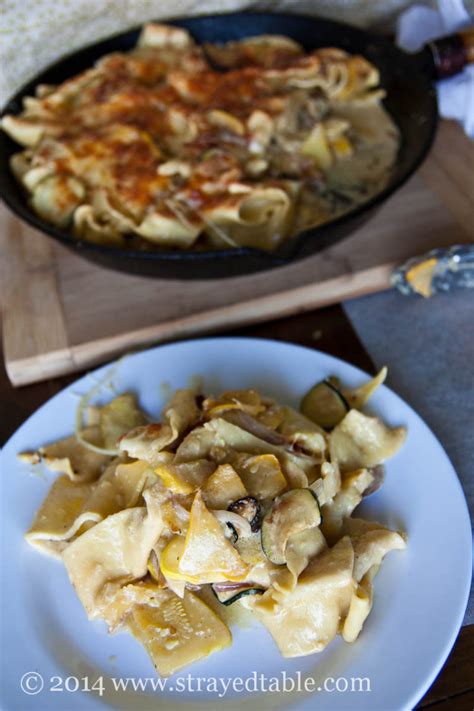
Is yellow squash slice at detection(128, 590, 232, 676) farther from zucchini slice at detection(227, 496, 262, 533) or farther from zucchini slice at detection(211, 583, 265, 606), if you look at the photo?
zucchini slice at detection(227, 496, 262, 533)

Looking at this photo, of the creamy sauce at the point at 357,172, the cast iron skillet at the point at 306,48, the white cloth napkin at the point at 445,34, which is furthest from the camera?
the white cloth napkin at the point at 445,34

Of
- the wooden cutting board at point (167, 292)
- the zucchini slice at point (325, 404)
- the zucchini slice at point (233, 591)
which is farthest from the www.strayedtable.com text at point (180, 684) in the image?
the wooden cutting board at point (167, 292)

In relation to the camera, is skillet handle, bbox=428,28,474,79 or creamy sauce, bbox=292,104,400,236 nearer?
creamy sauce, bbox=292,104,400,236

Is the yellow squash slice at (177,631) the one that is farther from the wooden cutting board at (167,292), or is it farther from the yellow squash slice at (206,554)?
the wooden cutting board at (167,292)

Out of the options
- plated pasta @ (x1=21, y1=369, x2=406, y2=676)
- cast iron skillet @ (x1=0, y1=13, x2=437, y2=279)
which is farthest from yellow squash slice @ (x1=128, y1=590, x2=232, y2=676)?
cast iron skillet @ (x1=0, y1=13, x2=437, y2=279)

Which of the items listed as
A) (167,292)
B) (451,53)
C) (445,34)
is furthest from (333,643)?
(445,34)

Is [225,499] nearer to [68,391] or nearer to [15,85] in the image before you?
[68,391]

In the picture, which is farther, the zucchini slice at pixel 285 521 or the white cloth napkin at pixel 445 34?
the white cloth napkin at pixel 445 34

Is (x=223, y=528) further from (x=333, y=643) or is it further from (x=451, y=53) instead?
(x=451, y=53)
